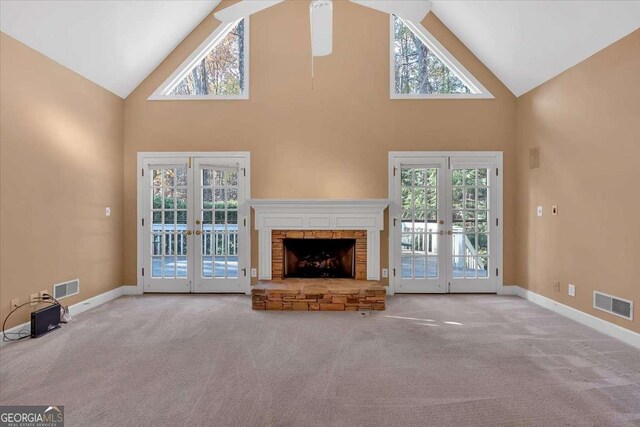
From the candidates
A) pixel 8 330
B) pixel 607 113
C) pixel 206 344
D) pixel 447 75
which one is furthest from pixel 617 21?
pixel 8 330

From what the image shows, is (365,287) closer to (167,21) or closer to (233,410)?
(233,410)

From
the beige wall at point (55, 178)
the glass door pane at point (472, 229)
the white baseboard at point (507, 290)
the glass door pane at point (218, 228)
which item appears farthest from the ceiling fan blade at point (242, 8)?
the white baseboard at point (507, 290)

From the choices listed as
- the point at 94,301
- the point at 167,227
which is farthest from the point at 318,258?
the point at 94,301

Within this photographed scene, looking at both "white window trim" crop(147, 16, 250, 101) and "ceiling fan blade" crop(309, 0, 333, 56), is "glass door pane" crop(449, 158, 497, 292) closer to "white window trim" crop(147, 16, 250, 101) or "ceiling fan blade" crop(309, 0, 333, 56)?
"ceiling fan blade" crop(309, 0, 333, 56)

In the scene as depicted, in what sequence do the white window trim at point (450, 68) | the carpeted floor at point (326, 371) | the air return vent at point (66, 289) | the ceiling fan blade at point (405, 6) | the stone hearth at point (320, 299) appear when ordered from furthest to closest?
the white window trim at point (450, 68) < the stone hearth at point (320, 299) < the air return vent at point (66, 289) < the ceiling fan blade at point (405, 6) < the carpeted floor at point (326, 371)

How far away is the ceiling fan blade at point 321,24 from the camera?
2.44m

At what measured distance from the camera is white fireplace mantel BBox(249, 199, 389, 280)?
15.8ft

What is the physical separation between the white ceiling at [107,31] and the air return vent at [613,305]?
606 cm

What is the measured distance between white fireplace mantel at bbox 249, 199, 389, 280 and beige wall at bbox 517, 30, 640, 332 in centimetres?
210

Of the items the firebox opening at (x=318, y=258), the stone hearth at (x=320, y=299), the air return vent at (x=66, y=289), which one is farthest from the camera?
the firebox opening at (x=318, y=258)

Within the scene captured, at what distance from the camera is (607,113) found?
11.3 feet

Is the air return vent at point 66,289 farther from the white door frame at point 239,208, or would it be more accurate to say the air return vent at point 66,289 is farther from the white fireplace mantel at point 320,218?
the white fireplace mantel at point 320,218

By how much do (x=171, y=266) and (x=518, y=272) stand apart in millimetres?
5247

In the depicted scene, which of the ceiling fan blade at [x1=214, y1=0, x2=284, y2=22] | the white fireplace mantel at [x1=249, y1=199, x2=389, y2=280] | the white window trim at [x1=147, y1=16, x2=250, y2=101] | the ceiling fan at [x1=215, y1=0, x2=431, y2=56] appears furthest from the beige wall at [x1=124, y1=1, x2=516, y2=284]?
the ceiling fan blade at [x1=214, y1=0, x2=284, y2=22]
